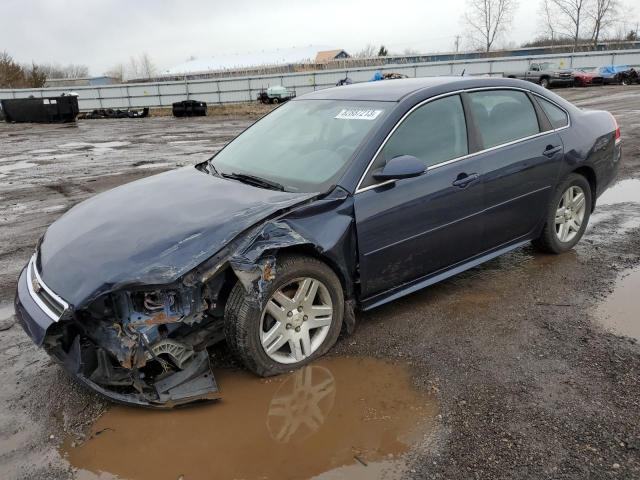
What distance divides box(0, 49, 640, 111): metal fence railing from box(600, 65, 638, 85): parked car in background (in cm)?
500

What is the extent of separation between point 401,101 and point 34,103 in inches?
1169

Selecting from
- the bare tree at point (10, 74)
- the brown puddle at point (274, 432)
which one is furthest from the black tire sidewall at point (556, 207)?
the bare tree at point (10, 74)

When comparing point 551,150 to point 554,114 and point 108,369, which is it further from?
point 108,369

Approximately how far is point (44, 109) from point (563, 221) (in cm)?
2952

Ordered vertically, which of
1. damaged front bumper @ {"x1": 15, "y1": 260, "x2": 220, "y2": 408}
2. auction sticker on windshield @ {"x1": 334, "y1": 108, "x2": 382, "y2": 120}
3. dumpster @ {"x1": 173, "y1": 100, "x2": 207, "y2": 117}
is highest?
auction sticker on windshield @ {"x1": 334, "y1": 108, "x2": 382, "y2": 120}

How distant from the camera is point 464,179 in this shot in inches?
160

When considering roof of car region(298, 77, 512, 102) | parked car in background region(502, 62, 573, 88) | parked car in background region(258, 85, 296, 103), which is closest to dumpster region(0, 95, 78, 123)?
parked car in background region(258, 85, 296, 103)

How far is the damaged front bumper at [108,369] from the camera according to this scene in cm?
289

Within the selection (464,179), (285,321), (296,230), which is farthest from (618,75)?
(285,321)

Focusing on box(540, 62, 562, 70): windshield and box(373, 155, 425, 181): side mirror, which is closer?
box(373, 155, 425, 181): side mirror

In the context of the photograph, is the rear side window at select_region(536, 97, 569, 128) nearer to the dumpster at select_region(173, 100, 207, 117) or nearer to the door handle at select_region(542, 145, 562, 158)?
the door handle at select_region(542, 145, 562, 158)

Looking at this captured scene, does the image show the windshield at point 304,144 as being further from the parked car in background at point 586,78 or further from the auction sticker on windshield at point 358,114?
the parked car in background at point 586,78

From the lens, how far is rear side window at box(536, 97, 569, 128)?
193 inches

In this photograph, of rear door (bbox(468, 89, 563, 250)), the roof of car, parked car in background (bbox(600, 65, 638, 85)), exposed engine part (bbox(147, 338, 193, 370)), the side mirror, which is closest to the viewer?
exposed engine part (bbox(147, 338, 193, 370))
